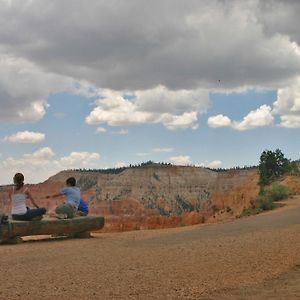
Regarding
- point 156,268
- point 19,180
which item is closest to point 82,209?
point 19,180

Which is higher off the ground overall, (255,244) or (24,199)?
(24,199)

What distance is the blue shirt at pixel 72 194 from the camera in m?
14.3

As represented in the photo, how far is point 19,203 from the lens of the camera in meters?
12.9

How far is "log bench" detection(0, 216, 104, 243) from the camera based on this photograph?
12680 millimetres

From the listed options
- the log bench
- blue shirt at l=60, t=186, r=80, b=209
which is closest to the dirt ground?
the log bench

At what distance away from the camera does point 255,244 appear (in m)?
11.7

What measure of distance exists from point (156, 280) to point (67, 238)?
21.2 feet

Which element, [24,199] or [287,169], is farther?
[287,169]

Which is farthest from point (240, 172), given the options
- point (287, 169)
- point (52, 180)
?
point (287, 169)

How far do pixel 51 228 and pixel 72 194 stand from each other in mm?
1329

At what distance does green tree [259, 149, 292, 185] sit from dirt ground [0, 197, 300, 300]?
32305mm

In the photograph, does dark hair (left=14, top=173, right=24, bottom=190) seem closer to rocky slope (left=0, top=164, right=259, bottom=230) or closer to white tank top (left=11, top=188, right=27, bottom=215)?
white tank top (left=11, top=188, right=27, bottom=215)

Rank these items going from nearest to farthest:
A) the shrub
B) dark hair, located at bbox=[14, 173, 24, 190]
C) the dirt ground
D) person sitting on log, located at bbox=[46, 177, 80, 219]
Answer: the dirt ground → dark hair, located at bbox=[14, 173, 24, 190] → person sitting on log, located at bbox=[46, 177, 80, 219] → the shrub

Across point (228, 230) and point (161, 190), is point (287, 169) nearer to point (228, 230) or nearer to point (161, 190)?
point (228, 230)
